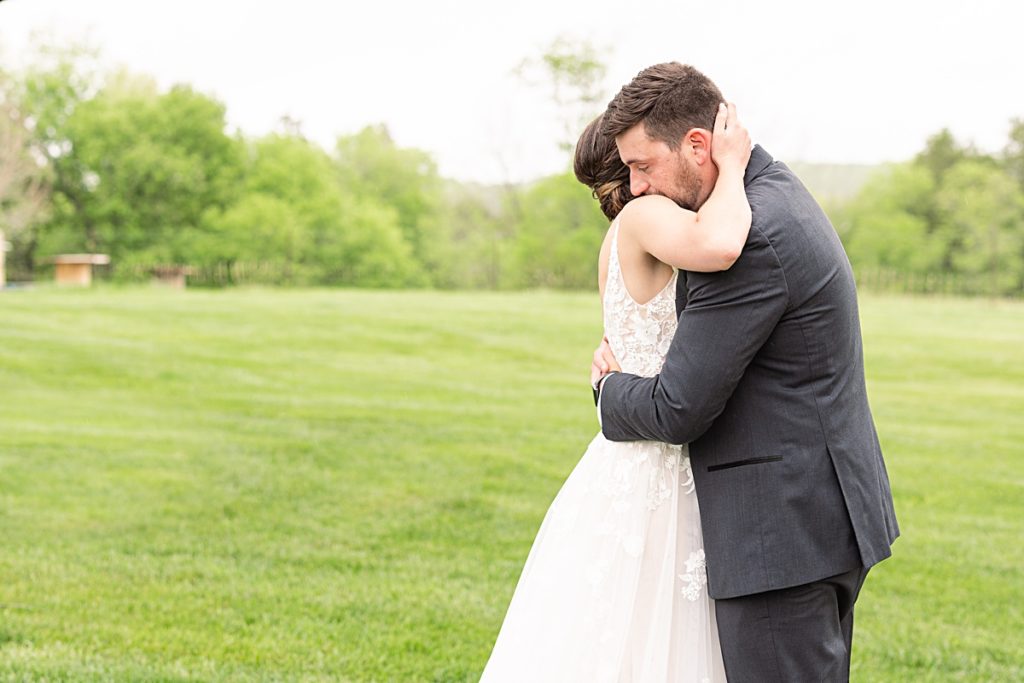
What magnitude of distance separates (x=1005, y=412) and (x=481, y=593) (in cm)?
1018

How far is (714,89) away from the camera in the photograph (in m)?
2.44

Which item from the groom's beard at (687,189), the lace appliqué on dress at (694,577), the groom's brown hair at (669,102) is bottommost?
the lace appliqué on dress at (694,577)

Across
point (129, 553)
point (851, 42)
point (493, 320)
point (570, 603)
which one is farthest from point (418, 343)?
point (851, 42)

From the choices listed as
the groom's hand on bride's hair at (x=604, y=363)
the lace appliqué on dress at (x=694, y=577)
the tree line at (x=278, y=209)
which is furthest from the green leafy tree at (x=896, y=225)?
the lace appliqué on dress at (x=694, y=577)

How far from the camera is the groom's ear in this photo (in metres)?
2.41

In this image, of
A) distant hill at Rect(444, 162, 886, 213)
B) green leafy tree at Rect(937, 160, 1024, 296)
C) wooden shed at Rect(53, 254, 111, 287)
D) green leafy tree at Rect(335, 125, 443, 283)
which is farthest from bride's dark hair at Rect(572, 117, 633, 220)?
green leafy tree at Rect(335, 125, 443, 283)

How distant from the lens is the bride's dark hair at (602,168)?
2.61m

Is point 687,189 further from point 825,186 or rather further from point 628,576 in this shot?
point 825,186

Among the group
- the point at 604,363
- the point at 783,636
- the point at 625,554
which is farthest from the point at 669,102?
the point at 783,636

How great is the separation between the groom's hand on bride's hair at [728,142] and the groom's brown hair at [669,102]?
20 mm

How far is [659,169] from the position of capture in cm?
246

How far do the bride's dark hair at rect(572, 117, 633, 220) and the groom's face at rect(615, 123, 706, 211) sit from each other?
104 millimetres

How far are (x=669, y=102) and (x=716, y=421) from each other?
740mm

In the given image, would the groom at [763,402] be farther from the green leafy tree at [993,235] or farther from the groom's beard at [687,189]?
the green leafy tree at [993,235]
